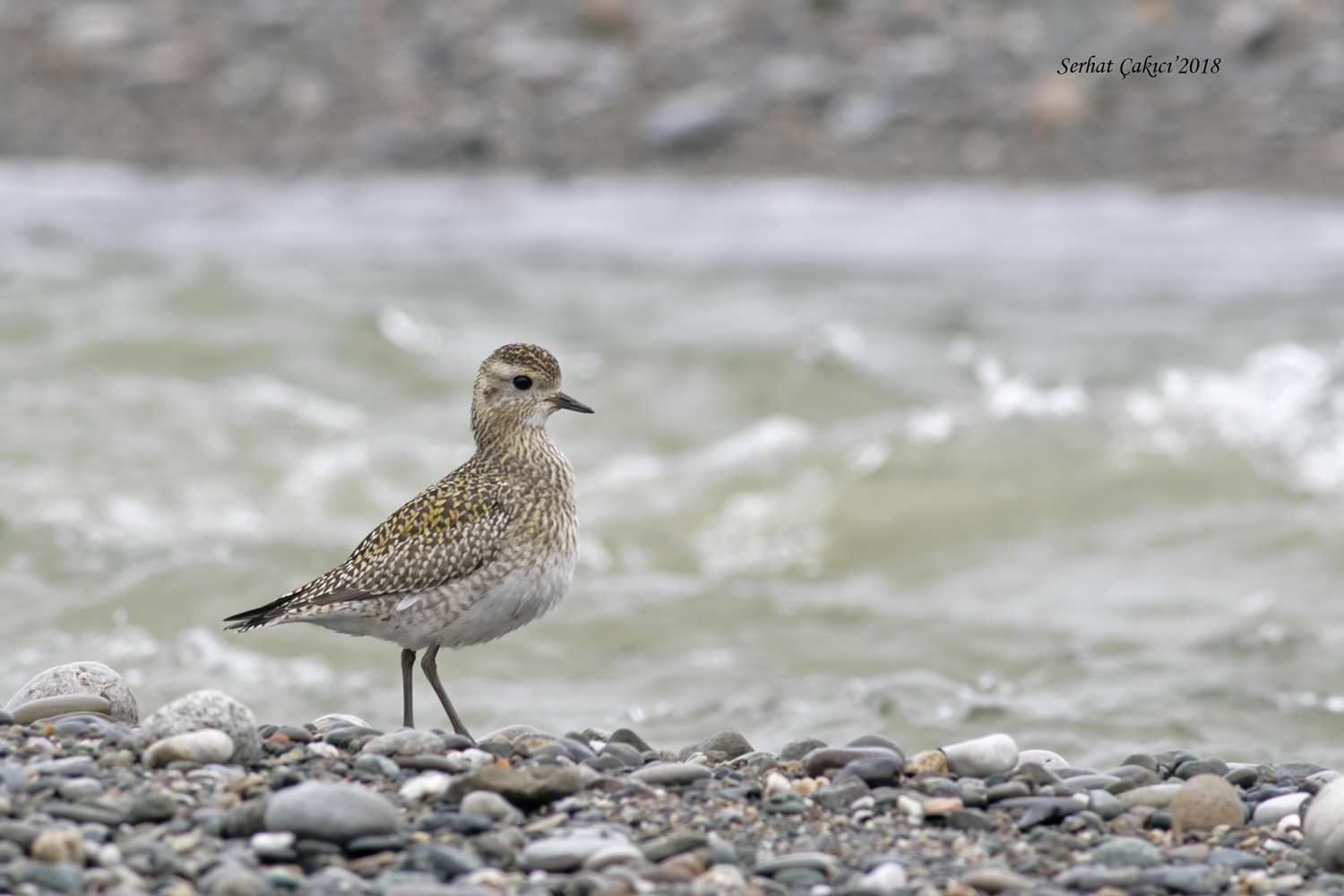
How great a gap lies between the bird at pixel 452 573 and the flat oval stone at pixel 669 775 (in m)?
0.86

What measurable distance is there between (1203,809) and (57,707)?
384 cm

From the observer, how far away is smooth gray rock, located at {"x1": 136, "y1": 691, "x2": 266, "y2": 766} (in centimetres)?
601

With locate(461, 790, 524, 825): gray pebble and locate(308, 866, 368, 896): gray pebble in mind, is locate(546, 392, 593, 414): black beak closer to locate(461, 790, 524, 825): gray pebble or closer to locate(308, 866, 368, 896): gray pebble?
locate(461, 790, 524, 825): gray pebble

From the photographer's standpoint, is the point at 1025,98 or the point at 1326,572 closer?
the point at 1326,572

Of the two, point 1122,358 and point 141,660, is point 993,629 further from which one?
point 1122,358

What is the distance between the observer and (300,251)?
76.0 feet

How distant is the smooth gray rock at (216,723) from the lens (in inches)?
237

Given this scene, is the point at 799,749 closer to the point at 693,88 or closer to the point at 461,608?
the point at 461,608

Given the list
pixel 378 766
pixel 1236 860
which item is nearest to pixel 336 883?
pixel 378 766

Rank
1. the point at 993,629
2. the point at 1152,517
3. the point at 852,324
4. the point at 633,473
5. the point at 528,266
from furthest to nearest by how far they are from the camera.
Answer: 1. the point at 528,266
2. the point at 852,324
3. the point at 633,473
4. the point at 1152,517
5. the point at 993,629

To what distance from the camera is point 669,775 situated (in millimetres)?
6086

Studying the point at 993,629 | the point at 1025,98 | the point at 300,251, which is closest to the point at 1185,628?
the point at 993,629

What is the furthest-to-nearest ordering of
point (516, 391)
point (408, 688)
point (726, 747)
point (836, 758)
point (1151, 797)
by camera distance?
point (516, 391) → point (408, 688) → point (726, 747) → point (836, 758) → point (1151, 797)

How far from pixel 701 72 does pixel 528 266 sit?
26.9 ft
